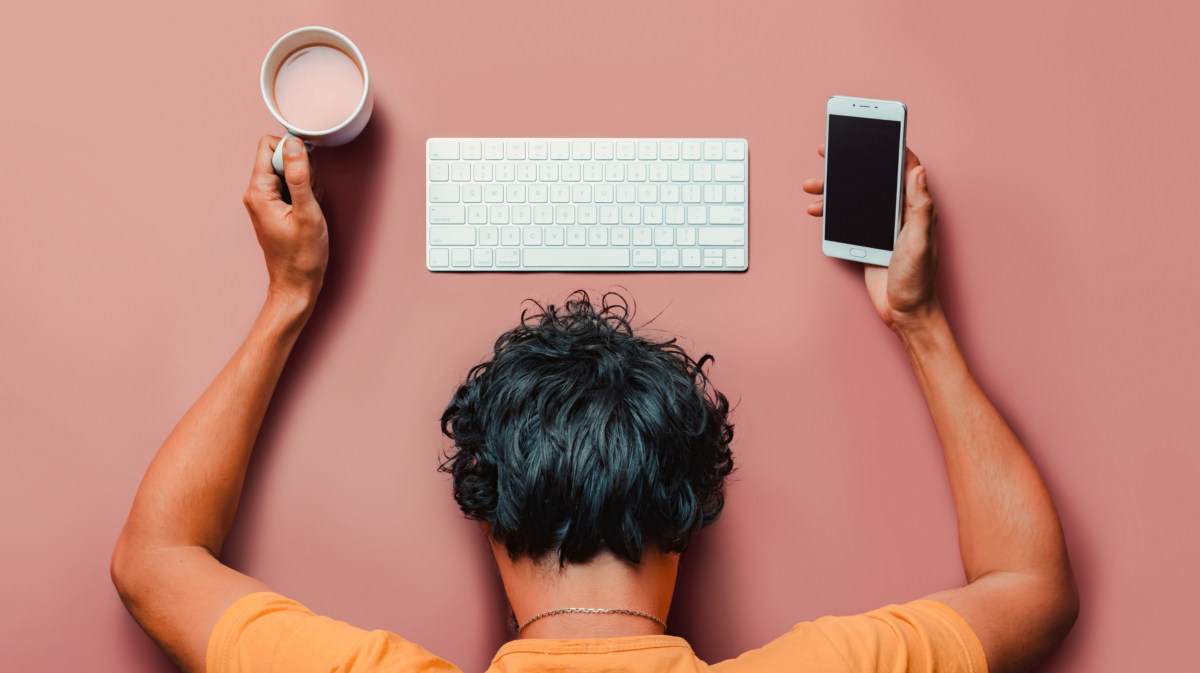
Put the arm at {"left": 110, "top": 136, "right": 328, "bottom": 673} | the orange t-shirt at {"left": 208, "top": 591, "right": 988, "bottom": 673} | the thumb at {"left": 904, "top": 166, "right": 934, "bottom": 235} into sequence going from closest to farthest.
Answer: the orange t-shirt at {"left": 208, "top": 591, "right": 988, "bottom": 673} < the arm at {"left": 110, "top": 136, "right": 328, "bottom": 673} < the thumb at {"left": 904, "top": 166, "right": 934, "bottom": 235}

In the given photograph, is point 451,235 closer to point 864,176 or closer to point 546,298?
point 546,298

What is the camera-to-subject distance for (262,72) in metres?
0.97

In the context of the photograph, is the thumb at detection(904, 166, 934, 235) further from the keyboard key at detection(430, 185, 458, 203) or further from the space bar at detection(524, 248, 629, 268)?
the keyboard key at detection(430, 185, 458, 203)

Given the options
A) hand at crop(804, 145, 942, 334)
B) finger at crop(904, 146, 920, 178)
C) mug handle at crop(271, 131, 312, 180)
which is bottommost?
hand at crop(804, 145, 942, 334)

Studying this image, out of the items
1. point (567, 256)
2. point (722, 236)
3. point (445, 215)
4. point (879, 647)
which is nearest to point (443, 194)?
point (445, 215)

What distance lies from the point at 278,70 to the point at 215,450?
440 mm

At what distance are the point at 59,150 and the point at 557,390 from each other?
0.71 metres

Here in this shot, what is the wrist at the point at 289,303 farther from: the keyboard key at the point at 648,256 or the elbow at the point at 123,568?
the keyboard key at the point at 648,256

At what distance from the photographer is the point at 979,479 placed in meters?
1.02

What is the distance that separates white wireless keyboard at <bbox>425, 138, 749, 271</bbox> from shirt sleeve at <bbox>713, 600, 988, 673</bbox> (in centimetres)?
43

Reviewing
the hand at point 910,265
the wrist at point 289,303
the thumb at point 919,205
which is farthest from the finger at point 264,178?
the thumb at point 919,205

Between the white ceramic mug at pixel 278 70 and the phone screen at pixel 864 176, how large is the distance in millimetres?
549

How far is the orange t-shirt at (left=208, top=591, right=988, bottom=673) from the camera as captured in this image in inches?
31.1

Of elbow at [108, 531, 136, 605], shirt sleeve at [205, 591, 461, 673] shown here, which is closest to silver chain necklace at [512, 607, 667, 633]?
shirt sleeve at [205, 591, 461, 673]
